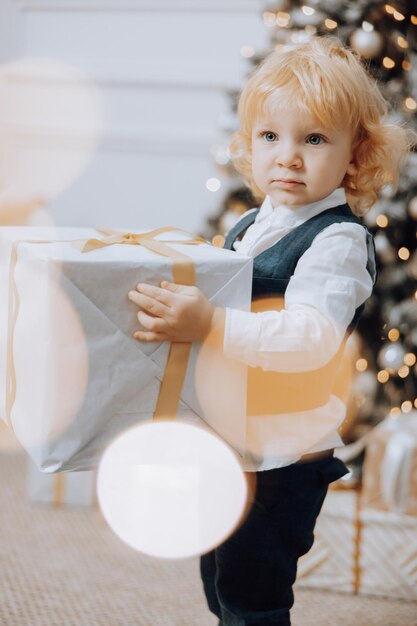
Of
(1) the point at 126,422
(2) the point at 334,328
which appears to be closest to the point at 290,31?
(2) the point at 334,328

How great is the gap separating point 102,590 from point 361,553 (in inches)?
22.7

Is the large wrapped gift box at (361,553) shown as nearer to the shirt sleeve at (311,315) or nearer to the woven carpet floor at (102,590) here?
the woven carpet floor at (102,590)

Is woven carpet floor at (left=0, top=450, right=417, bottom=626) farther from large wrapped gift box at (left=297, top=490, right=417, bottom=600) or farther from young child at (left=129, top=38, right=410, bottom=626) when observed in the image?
young child at (left=129, top=38, right=410, bottom=626)

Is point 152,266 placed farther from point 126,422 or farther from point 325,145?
point 325,145

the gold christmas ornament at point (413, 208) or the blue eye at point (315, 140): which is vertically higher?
the blue eye at point (315, 140)

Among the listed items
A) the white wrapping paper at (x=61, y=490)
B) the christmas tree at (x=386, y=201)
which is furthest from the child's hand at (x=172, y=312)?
the white wrapping paper at (x=61, y=490)

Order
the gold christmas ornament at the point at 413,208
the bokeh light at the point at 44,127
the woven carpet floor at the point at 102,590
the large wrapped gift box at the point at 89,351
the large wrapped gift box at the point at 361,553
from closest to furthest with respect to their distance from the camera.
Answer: the large wrapped gift box at the point at 89,351, the woven carpet floor at the point at 102,590, the large wrapped gift box at the point at 361,553, the gold christmas ornament at the point at 413,208, the bokeh light at the point at 44,127

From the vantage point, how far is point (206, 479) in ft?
4.13

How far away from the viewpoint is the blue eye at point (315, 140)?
104cm

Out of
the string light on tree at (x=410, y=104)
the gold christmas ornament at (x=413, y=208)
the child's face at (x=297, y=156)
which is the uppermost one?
the child's face at (x=297, y=156)

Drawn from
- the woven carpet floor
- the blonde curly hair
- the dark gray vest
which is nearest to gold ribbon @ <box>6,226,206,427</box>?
the dark gray vest

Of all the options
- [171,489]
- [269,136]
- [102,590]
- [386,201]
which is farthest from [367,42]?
[102,590]

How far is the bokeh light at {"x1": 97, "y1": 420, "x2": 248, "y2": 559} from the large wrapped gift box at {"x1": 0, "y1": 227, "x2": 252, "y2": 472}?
0.14 ft

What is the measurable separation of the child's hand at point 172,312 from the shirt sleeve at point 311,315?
35mm
